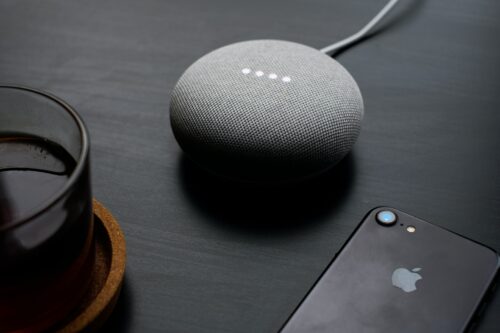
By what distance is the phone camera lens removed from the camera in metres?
0.48

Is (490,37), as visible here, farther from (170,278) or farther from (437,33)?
(170,278)

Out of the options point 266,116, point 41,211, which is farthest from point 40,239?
point 266,116

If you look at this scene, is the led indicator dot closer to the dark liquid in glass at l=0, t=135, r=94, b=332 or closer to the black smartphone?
the black smartphone

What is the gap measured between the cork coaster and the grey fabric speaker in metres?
0.10

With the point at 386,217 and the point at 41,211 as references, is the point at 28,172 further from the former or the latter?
the point at 386,217

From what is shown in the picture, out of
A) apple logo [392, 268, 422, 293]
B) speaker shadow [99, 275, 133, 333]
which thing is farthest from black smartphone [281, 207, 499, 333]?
speaker shadow [99, 275, 133, 333]

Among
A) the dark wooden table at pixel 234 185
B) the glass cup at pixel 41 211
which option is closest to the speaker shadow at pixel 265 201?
the dark wooden table at pixel 234 185

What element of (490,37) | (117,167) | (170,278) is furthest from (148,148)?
(490,37)

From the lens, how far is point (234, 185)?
51 centimetres

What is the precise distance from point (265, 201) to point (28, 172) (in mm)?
183

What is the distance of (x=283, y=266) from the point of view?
0.46 meters

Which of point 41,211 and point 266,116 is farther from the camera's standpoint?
point 266,116

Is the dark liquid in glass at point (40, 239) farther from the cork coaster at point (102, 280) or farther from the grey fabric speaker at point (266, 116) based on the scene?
the grey fabric speaker at point (266, 116)

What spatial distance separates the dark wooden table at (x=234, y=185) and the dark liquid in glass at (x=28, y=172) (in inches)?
4.1
